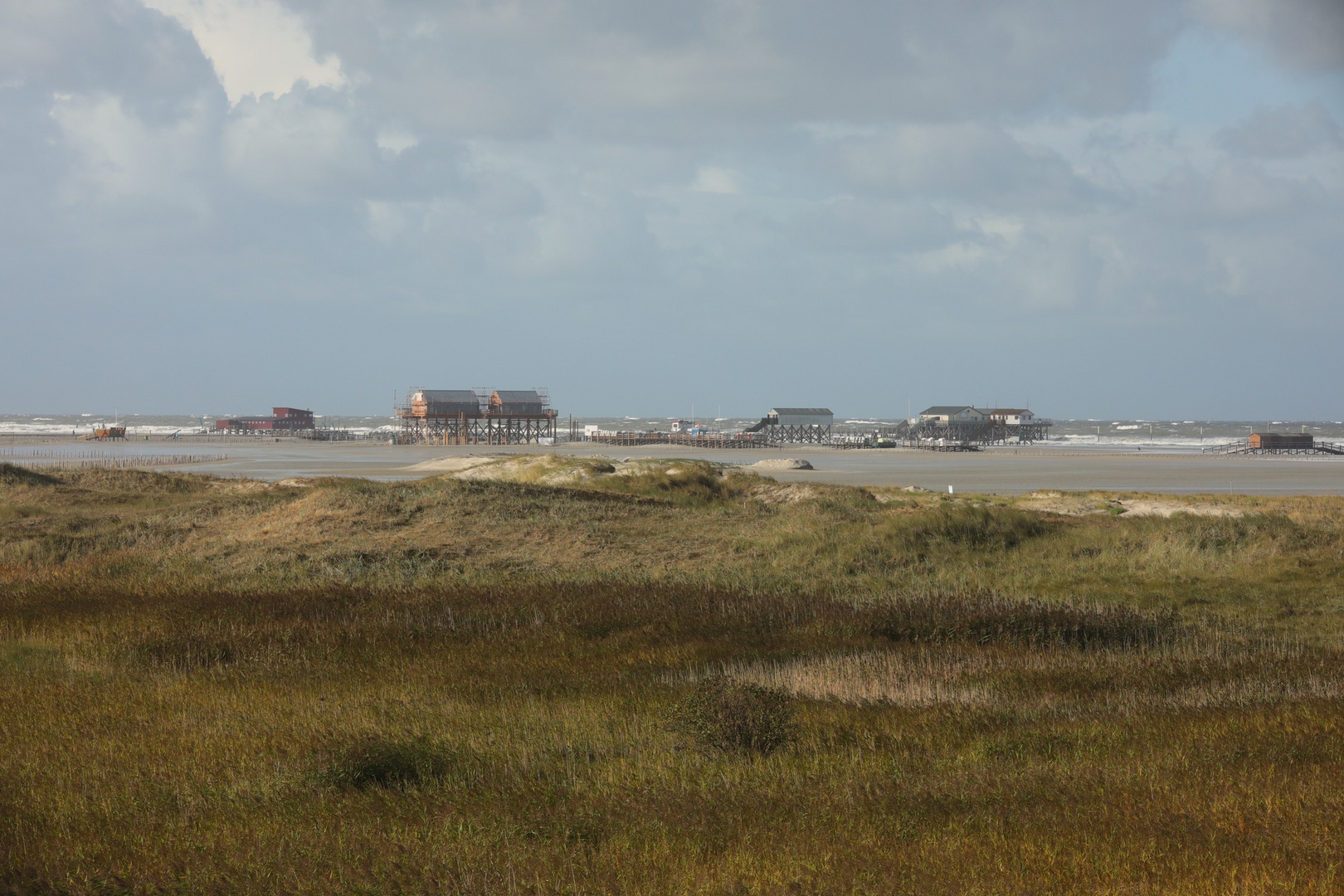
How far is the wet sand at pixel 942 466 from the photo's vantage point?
194 feet

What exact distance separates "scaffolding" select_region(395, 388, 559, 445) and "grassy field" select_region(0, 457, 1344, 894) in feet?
331

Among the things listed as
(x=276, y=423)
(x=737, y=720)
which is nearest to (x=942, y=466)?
(x=737, y=720)

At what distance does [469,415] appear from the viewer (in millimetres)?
123125

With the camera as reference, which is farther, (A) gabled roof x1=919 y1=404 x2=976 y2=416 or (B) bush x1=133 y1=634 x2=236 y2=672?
(A) gabled roof x1=919 y1=404 x2=976 y2=416

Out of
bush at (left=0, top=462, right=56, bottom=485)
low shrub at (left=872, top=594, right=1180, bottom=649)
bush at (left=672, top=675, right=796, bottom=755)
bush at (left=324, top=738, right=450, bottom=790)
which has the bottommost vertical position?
low shrub at (left=872, top=594, right=1180, bottom=649)

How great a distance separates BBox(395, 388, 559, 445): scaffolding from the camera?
406ft

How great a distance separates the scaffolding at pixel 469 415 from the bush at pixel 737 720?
375ft

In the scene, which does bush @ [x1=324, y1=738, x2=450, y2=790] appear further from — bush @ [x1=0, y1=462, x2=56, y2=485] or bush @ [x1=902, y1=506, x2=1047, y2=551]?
bush @ [x1=0, y1=462, x2=56, y2=485]

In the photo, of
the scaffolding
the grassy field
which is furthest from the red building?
the grassy field

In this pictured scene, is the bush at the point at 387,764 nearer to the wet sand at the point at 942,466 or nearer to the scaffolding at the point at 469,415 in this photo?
the wet sand at the point at 942,466

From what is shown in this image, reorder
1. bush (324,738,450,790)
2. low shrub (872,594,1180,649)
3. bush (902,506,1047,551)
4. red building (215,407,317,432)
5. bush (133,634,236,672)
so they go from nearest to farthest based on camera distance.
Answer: bush (324,738,450,790), bush (133,634,236,672), low shrub (872,594,1180,649), bush (902,506,1047,551), red building (215,407,317,432)

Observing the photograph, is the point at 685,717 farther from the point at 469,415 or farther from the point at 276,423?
the point at 276,423

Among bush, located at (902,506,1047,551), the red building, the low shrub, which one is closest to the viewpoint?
the low shrub

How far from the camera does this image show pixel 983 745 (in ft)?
26.8
